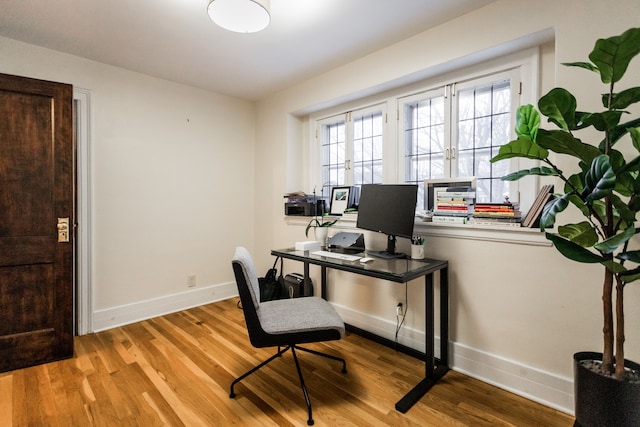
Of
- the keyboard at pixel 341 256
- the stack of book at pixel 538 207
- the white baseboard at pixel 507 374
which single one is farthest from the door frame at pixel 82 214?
the stack of book at pixel 538 207

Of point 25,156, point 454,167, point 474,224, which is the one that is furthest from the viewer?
point 454,167

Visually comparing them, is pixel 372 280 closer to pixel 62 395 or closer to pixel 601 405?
pixel 601 405

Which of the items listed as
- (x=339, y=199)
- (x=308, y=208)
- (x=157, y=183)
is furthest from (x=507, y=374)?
(x=157, y=183)

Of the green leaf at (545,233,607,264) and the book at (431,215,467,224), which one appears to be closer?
the green leaf at (545,233,607,264)

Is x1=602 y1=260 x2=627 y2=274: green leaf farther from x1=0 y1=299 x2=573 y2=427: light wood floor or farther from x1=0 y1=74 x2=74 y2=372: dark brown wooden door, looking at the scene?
x1=0 y1=74 x2=74 y2=372: dark brown wooden door

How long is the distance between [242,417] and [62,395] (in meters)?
1.18

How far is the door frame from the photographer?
109 inches

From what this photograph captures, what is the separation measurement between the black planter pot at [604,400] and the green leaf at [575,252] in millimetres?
503

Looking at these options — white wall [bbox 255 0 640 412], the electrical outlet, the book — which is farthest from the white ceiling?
the electrical outlet

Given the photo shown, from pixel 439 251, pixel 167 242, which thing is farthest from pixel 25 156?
pixel 439 251

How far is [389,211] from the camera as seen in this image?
2334mm

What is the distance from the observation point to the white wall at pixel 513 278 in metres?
1.68

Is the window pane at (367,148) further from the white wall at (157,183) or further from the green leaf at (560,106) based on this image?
the green leaf at (560,106)

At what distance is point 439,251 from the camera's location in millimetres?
2309
